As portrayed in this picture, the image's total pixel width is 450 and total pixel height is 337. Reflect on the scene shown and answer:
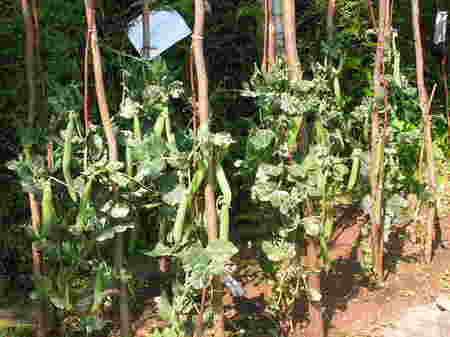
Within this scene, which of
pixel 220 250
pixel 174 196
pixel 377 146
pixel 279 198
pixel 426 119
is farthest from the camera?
pixel 426 119

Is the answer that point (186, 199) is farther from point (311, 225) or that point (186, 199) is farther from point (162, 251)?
point (311, 225)

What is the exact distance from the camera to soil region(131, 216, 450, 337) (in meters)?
2.86

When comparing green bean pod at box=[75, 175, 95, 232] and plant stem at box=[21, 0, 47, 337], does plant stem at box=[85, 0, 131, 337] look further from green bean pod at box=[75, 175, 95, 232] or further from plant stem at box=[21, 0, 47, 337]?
plant stem at box=[21, 0, 47, 337]

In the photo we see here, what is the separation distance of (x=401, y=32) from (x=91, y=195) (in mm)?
3627

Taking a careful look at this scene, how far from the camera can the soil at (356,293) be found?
112 inches

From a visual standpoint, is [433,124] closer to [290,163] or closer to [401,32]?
[401,32]

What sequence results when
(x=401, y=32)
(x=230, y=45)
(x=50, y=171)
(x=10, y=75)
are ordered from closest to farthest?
1. (x=50, y=171)
2. (x=10, y=75)
3. (x=230, y=45)
4. (x=401, y=32)

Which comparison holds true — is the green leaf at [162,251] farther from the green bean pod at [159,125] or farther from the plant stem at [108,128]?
the green bean pod at [159,125]

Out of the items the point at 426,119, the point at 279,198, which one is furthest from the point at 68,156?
the point at 426,119

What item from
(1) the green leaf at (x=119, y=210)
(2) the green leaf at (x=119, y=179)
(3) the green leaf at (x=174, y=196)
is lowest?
(1) the green leaf at (x=119, y=210)

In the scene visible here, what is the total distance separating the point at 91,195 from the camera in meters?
2.38

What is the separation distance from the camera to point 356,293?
123 inches

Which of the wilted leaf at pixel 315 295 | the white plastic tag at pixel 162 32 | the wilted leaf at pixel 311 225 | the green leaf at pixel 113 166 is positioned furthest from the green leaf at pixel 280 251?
the white plastic tag at pixel 162 32

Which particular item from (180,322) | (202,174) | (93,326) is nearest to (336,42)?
(202,174)
